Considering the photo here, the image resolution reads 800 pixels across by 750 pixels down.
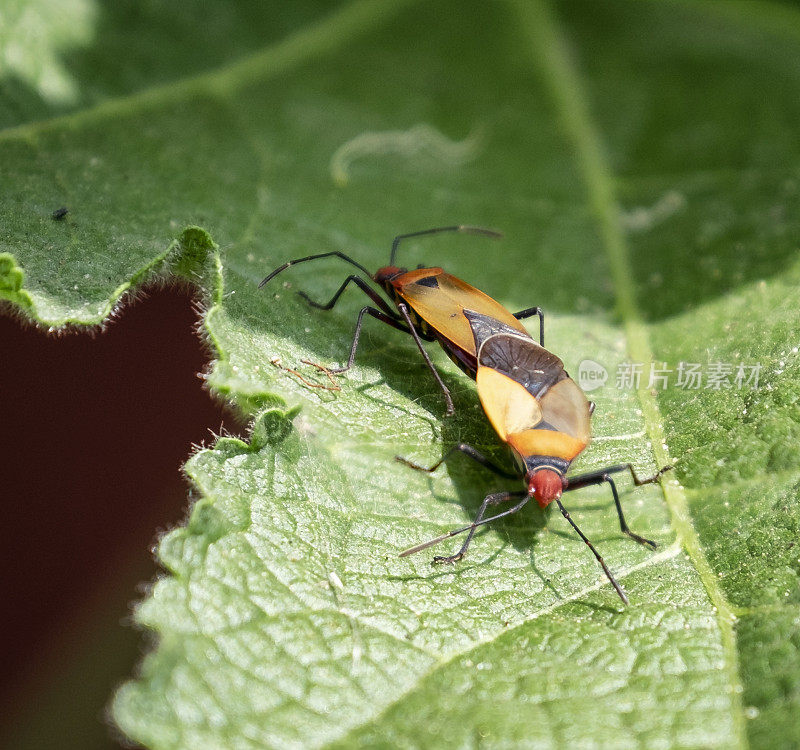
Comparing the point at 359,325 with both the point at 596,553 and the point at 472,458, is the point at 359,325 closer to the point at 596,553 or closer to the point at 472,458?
the point at 472,458

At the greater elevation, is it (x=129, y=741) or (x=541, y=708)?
(x=541, y=708)

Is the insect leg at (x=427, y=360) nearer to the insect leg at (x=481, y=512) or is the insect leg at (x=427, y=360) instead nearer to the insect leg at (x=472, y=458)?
the insect leg at (x=472, y=458)

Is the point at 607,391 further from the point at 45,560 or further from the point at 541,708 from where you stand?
the point at 45,560

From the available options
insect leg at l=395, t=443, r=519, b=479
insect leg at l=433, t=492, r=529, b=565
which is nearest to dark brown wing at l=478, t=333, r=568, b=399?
insect leg at l=395, t=443, r=519, b=479

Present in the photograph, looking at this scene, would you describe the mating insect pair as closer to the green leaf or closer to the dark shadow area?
the green leaf

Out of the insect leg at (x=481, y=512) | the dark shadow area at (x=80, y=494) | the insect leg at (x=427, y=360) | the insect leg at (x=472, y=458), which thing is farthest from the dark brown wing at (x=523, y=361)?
the dark shadow area at (x=80, y=494)

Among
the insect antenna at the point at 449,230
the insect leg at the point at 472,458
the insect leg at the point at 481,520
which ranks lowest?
the insect leg at the point at 481,520

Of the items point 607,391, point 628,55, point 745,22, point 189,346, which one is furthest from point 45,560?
point 745,22
